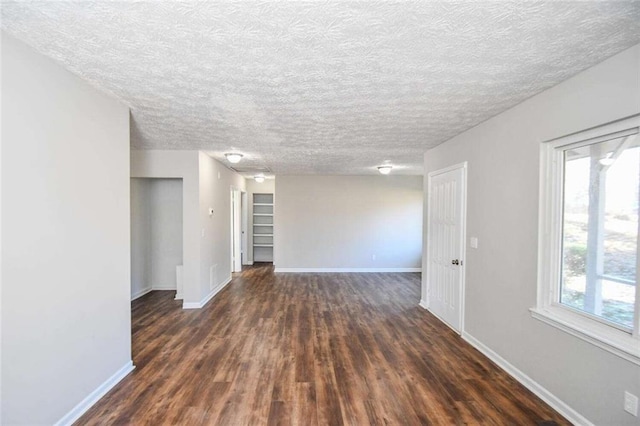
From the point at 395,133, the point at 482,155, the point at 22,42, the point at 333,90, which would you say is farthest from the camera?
the point at 395,133

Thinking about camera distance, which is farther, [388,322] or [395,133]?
[388,322]

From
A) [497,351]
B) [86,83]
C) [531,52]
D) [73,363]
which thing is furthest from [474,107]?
[73,363]

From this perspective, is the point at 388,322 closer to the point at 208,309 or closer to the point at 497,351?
the point at 497,351

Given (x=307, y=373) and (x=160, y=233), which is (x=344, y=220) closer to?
(x=160, y=233)

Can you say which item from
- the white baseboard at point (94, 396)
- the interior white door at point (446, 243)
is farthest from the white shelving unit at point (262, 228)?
the white baseboard at point (94, 396)

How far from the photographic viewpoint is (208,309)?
15.0 ft

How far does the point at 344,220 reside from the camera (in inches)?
301

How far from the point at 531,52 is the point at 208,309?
4.83 metres

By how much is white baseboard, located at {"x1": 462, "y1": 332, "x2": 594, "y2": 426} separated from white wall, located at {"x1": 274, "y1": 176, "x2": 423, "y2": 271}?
448 centimetres

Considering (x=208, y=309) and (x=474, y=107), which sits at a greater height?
(x=474, y=107)

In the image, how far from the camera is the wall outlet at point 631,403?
172 cm

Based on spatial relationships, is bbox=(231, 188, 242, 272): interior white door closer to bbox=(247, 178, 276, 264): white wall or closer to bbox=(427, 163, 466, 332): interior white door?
bbox=(247, 178, 276, 264): white wall

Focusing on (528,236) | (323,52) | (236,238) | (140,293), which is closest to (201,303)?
(140,293)

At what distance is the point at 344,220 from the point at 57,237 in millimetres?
6188
